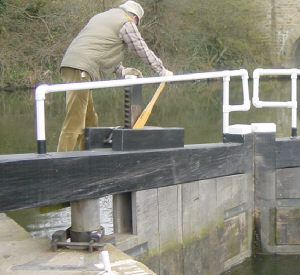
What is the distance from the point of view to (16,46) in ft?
86.5

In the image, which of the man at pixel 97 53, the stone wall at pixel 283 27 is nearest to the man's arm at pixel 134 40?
the man at pixel 97 53

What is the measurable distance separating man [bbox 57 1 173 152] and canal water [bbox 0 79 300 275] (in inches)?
30.8

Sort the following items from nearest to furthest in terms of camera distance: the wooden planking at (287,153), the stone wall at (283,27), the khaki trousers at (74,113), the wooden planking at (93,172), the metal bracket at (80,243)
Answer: the wooden planking at (93,172)
the metal bracket at (80,243)
the khaki trousers at (74,113)
the wooden planking at (287,153)
the stone wall at (283,27)

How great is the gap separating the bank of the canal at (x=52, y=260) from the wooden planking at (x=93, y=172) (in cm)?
37

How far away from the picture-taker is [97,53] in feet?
16.5

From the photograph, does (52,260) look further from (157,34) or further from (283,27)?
(283,27)

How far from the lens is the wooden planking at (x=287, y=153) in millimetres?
5910

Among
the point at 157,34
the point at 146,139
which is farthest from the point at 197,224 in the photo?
the point at 157,34

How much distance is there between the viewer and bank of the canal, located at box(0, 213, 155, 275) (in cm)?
379

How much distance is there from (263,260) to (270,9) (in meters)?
→ 31.3

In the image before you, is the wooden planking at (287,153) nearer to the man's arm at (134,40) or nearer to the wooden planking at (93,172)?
the wooden planking at (93,172)

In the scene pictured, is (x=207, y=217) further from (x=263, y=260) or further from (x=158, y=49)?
(x=158, y=49)

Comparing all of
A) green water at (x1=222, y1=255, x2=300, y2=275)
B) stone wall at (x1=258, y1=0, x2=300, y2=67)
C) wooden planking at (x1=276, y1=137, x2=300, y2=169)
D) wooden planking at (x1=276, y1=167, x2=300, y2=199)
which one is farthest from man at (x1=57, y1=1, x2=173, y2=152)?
stone wall at (x1=258, y1=0, x2=300, y2=67)

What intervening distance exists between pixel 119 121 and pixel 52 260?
11052mm
